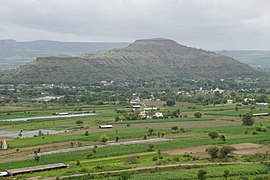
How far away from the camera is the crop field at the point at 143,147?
42438 millimetres

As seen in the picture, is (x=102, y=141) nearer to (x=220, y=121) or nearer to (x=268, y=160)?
(x=268, y=160)

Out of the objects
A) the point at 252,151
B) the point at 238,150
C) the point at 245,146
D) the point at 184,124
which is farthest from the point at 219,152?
the point at 184,124

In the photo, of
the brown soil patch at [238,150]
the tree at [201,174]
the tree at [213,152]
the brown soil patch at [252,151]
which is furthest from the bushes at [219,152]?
the tree at [201,174]

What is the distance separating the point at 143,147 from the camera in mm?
54875

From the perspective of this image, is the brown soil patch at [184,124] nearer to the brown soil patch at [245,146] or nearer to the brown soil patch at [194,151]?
the brown soil patch at [245,146]

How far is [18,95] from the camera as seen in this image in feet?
430

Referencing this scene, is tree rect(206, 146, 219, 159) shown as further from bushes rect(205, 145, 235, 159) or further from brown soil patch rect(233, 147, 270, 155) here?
brown soil patch rect(233, 147, 270, 155)

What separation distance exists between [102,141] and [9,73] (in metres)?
143

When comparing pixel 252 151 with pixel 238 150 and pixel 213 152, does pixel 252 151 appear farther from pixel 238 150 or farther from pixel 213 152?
pixel 213 152

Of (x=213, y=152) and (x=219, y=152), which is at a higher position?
(x=213, y=152)

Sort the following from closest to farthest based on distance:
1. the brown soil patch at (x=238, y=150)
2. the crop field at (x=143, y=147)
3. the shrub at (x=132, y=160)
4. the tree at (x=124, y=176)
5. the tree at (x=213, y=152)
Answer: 1. the tree at (x=124, y=176)
2. the crop field at (x=143, y=147)
3. the shrub at (x=132, y=160)
4. the tree at (x=213, y=152)
5. the brown soil patch at (x=238, y=150)

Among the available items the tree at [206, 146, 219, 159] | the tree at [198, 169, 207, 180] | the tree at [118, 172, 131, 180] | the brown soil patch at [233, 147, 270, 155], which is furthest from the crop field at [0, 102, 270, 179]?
the tree at [198, 169, 207, 180]

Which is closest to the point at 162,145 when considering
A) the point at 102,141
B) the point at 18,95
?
the point at 102,141

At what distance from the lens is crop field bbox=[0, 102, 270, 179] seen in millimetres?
42438
